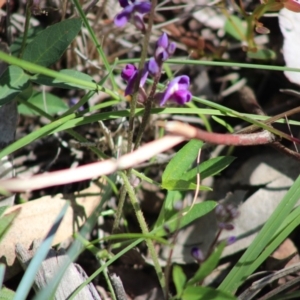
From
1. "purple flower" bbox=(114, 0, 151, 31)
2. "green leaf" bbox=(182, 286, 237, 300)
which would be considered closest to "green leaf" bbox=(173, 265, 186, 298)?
"green leaf" bbox=(182, 286, 237, 300)

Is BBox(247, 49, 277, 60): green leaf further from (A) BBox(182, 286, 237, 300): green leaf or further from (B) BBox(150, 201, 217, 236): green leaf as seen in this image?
(A) BBox(182, 286, 237, 300): green leaf

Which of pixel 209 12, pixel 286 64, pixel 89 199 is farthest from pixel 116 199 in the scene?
pixel 209 12

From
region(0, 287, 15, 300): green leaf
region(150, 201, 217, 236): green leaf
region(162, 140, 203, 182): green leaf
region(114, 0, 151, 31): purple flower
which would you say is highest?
region(114, 0, 151, 31): purple flower

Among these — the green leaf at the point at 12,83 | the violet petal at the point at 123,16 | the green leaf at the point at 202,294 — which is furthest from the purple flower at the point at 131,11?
the green leaf at the point at 202,294

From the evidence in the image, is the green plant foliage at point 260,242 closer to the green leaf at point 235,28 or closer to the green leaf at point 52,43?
the green leaf at point 52,43

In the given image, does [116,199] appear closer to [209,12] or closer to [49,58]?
[49,58]

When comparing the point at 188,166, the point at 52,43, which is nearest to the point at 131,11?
the point at 52,43
